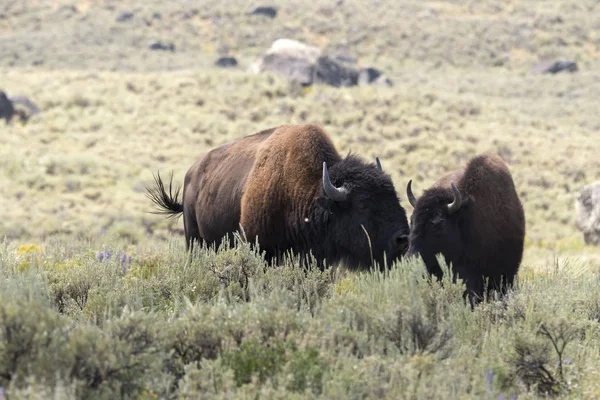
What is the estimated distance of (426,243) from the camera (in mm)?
6367

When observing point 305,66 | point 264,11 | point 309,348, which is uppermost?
point 309,348

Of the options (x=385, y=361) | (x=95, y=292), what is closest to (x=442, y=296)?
(x=385, y=361)

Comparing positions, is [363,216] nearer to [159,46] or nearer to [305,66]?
[305,66]

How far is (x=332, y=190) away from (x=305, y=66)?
29961 millimetres

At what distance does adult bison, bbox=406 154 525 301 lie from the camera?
6.43 m

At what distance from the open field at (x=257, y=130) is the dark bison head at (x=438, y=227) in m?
0.70

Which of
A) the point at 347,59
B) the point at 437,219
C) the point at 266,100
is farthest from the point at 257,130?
the point at 437,219

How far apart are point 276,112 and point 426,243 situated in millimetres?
25293

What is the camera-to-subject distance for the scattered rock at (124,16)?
59438 mm

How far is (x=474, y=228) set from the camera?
671 centimetres

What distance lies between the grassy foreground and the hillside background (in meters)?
5.06

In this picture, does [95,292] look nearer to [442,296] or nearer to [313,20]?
[442,296]

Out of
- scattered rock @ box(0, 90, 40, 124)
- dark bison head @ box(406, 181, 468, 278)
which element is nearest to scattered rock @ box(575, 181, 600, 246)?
dark bison head @ box(406, 181, 468, 278)

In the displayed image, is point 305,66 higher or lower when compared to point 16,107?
higher
